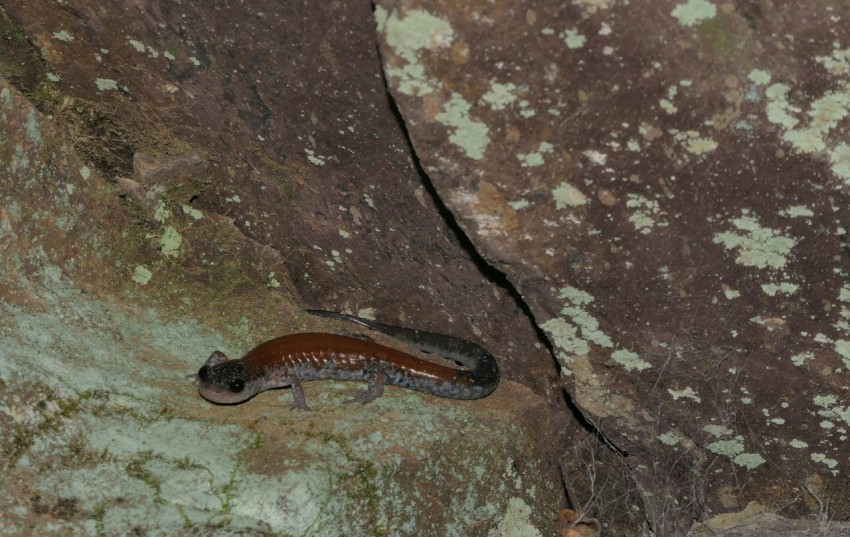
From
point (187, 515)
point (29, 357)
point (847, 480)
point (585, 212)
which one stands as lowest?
point (187, 515)

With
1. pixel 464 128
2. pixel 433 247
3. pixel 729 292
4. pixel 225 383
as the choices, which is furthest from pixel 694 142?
pixel 225 383

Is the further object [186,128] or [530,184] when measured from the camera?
[186,128]

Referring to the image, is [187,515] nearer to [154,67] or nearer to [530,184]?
[530,184]

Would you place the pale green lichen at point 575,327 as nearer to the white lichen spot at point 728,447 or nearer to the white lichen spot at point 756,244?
the white lichen spot at point 756,244

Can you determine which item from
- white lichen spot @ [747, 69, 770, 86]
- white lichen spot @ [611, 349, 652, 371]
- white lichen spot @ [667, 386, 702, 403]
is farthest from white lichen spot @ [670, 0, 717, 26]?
white lichen spot @ [667, 386, 702, 403]

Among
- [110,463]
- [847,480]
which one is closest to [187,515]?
[110,463]

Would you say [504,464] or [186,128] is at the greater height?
[186,128]
